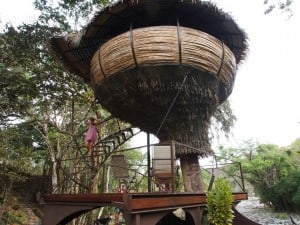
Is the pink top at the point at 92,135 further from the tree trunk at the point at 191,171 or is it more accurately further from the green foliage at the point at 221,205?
the green foliage at the point at 221,205

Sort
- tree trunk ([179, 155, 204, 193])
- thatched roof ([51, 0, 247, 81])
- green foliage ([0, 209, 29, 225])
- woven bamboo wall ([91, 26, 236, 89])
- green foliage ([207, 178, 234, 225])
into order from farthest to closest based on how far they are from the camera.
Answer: green foliage ([0, 209, 29, 225]), tree trunk ([179, 155, 204, 193]), thatched roof ([51, 0, 247, 81]), woven bamboo wall ([91, 26, 236, 89]), green foliage ([207, 178, 234, 225])

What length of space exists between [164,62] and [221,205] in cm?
256

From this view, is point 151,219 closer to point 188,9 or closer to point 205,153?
point 205,153

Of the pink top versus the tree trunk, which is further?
the pink top

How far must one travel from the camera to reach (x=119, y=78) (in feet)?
18.5

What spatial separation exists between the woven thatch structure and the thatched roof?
0.06 feet

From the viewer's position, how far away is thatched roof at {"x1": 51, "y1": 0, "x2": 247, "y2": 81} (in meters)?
5.70

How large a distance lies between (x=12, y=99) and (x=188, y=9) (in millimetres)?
6576

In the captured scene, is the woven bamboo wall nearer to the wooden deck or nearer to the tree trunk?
the tree trunk

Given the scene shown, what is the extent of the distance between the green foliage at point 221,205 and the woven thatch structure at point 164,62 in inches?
62.6

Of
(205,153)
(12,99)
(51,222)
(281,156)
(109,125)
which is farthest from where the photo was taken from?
(281,156)

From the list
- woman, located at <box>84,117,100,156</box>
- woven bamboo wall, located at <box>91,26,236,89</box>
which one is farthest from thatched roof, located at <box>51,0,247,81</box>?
woman, located at <box>84,117,100,156</box>

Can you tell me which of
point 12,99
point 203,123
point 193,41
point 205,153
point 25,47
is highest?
point 25,47

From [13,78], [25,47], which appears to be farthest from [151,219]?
[25,47]
